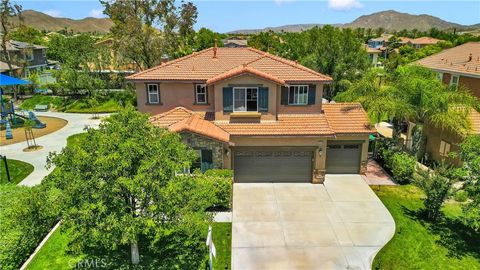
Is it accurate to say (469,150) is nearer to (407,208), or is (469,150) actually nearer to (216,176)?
(407,208)

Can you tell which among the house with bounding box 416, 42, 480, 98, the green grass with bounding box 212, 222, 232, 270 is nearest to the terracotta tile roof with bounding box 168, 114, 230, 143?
the green grass with bounding box 212, 222, 232, 270

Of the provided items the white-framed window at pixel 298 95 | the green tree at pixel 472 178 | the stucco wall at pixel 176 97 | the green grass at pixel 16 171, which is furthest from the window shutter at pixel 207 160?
the green tree at pixel 472 178

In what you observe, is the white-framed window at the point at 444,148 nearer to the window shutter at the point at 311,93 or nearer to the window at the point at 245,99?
the window shutter at the point at 311,93

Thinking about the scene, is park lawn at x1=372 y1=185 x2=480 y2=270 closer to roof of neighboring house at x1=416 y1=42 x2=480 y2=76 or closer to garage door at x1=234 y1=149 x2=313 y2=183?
garage door at x1=234 y1=149 x2=313 y2=183

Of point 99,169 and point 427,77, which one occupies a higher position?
point 427,77

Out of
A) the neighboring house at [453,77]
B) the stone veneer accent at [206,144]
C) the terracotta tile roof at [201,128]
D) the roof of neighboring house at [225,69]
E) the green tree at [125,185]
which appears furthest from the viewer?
the neighboring house at [453,77]

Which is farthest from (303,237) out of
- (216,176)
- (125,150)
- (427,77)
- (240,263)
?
(427,77)
